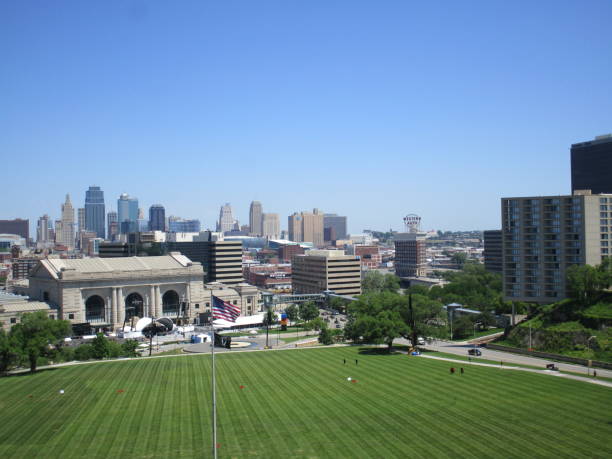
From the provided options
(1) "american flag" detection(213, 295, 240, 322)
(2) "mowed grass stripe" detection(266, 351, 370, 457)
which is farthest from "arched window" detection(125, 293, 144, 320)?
(1) "american flag" detection(213, 295, 240, 322)

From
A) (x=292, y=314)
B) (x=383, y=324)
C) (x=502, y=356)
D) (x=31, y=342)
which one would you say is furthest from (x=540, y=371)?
(x=292, y=314)

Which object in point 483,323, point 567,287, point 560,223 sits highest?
point 560,223

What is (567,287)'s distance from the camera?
100 metres

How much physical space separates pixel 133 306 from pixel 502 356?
298 ft

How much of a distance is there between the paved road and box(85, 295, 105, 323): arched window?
7173 centimetres

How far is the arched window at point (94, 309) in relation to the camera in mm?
137312

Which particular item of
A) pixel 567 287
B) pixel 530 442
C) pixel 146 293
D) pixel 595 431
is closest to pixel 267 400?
pixel 530 442

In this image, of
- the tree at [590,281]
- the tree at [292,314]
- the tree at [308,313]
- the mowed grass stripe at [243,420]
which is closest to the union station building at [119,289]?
the tree at [292,314]

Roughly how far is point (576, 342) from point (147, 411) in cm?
5978

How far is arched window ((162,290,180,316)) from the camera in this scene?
151 metres

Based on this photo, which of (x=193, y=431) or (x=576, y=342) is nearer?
(x=193, y=431)

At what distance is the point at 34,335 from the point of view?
75.5m

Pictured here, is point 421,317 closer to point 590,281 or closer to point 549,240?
point 590,281

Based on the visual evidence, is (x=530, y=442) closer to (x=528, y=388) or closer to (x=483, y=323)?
(x=528, y=388)
